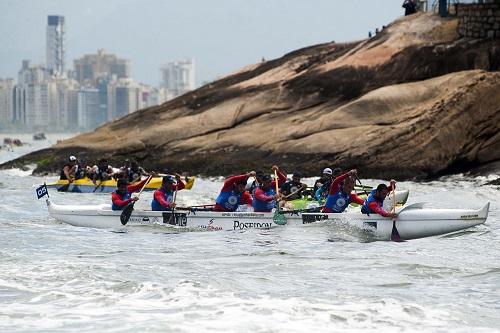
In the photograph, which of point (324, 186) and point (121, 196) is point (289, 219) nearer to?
point (324, 186)

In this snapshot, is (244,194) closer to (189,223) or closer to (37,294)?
(189,223)

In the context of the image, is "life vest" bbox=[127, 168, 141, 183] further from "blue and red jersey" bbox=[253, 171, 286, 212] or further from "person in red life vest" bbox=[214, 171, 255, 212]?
"blue and red jersey" bbox=[253, 171, 286, 212]

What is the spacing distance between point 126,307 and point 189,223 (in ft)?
30.4

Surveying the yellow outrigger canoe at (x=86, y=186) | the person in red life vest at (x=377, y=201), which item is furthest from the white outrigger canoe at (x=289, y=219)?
the yellow outrigger canoe at (x=86, y=186)

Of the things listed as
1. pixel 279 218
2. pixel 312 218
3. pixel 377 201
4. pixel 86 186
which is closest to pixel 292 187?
pixel 279 218

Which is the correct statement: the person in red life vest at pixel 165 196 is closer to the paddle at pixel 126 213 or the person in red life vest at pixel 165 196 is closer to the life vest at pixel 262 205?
the paddle at pixel 126 213

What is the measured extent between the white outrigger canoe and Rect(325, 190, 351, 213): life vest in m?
0.23

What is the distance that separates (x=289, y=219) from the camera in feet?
80.4

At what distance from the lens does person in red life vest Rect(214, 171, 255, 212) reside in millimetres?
25344

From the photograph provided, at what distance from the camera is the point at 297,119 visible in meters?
46.5

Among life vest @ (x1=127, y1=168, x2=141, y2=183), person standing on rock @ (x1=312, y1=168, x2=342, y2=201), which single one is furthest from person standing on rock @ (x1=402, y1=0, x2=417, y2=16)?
person standing on rock @ (x1=312, y1=168, x2=342, y2=201)

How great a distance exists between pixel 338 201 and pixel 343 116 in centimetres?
1996

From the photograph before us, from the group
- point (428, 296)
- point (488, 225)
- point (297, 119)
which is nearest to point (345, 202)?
point (488, 225)

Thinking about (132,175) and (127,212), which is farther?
(132,175)
